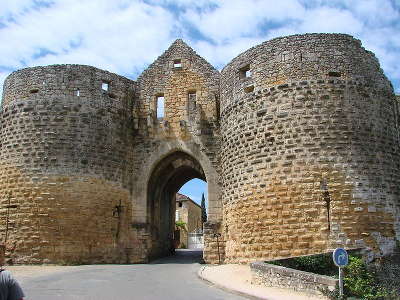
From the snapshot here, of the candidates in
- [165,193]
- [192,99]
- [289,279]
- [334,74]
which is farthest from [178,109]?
[289,279]

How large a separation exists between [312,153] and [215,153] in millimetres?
4743

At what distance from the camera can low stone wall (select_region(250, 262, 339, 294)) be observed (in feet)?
24.9

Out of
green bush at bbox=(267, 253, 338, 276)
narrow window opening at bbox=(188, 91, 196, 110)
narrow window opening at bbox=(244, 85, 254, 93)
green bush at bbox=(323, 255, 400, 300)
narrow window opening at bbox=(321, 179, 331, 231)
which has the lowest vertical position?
green bush at bbox=(323, 255, 400, 300)

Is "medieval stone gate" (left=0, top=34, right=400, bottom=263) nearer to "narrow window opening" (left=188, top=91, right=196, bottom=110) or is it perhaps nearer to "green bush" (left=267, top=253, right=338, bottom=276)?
"narrow window opening" (left=188, top=91, right=196, bottom=110)

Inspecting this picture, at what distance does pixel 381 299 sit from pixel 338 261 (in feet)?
5.65

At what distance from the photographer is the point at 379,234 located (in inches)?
471

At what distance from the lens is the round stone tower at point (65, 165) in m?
14.8

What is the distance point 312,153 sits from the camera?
1245 centimetres

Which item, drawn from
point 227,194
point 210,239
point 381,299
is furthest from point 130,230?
point 381,299

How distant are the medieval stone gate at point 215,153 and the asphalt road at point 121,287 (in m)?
3.15

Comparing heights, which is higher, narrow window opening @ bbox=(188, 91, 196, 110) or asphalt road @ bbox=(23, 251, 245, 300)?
narrow window opening @ bbox=(188, 91, 196, 110)

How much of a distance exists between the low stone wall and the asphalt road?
0.94 meters

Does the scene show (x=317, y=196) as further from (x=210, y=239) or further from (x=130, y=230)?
(x=130, y=230)

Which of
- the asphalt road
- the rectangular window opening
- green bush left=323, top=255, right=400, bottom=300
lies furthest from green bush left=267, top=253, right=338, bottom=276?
the rectangular window opening
